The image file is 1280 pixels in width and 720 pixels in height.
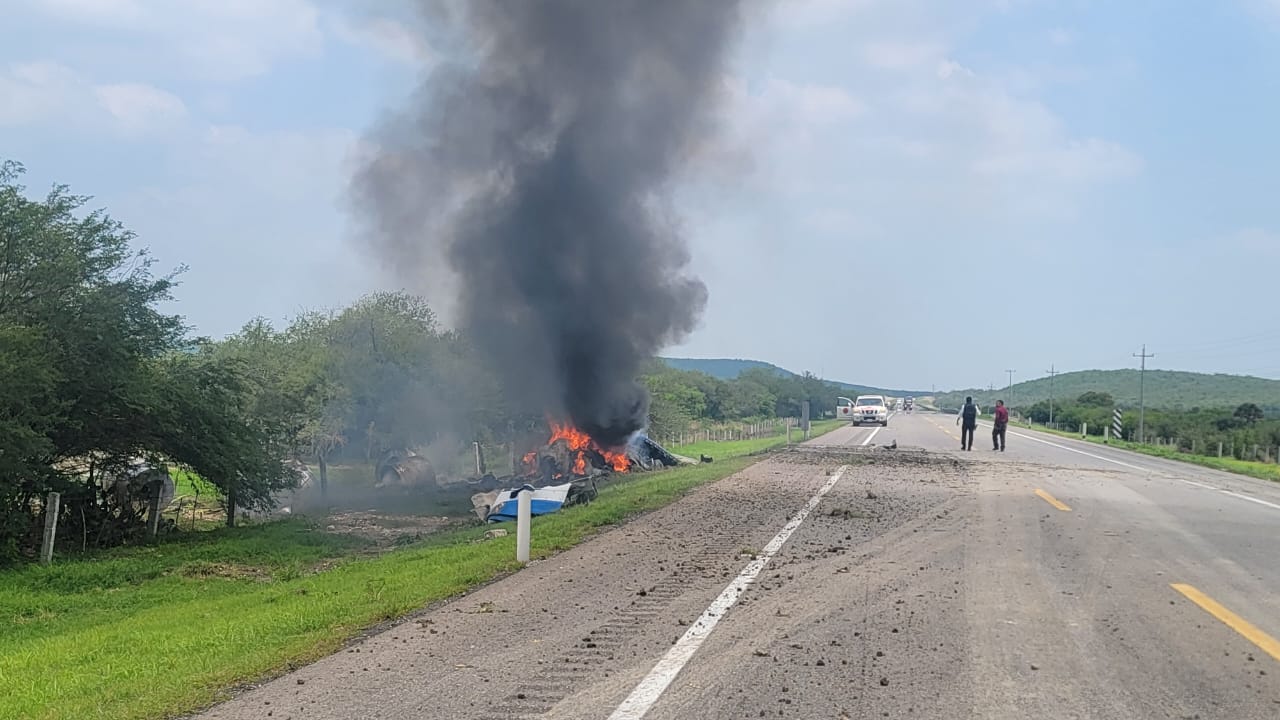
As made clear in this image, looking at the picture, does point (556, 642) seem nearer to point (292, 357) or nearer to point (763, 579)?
point (763, 579)

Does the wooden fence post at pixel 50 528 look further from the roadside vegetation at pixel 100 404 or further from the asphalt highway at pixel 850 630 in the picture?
the asphalt highway at pixel 850 630

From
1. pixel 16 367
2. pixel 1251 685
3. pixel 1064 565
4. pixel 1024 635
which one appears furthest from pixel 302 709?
pixel 16 367

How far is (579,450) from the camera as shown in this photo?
29344 mm

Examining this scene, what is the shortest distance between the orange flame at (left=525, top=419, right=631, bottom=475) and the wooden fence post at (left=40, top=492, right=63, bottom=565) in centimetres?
1551

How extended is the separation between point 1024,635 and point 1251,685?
1.38m

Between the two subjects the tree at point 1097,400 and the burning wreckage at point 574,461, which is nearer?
the burning wreckage at point 574,461

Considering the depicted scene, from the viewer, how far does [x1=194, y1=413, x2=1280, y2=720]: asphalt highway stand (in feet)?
Answer: 16.8

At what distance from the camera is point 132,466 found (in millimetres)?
17031

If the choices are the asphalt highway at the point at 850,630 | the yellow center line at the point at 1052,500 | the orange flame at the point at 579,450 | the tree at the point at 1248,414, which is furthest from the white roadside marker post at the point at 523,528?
the tree at the point at 1248,414

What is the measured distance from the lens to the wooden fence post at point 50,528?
13766mm

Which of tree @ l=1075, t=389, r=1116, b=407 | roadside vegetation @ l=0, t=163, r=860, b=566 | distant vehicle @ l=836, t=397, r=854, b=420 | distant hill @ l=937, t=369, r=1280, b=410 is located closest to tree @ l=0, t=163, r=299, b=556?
roadside vegetation @ l=0, t=163, r=860, b=566

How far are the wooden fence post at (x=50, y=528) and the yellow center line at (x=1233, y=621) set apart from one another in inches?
550

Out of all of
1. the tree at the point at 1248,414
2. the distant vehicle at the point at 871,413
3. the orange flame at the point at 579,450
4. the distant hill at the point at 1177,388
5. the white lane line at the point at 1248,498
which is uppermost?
the distant hill at the point at 1177,388

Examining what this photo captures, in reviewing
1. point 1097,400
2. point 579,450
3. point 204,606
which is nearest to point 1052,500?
point 204,606
